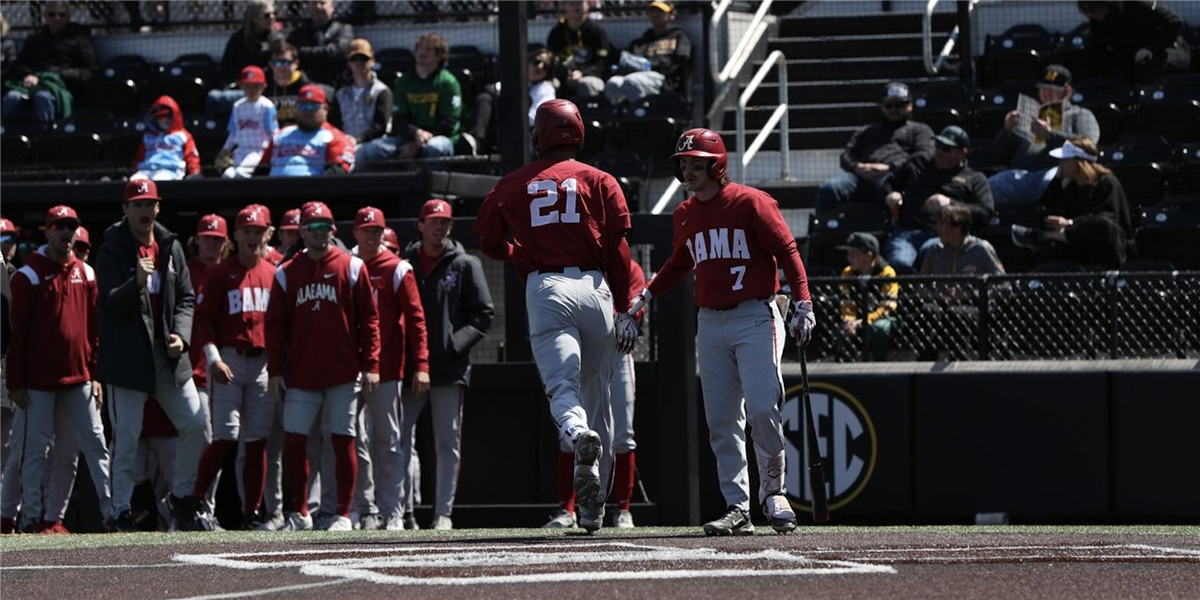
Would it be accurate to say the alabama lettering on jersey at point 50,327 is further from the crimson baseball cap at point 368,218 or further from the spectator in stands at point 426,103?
the spectator in stands at point 426,103

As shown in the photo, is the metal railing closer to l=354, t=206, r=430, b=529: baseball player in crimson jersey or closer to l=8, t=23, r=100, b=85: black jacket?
l=354, t=206, r=430, b=529: baseball player in crimson jersey

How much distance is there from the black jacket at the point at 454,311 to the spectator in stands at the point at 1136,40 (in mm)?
6138

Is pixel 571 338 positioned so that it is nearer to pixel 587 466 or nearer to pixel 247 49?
pixel 587 466

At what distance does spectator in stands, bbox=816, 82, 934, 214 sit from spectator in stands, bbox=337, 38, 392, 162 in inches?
143

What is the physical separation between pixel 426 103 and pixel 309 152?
1.43 metres

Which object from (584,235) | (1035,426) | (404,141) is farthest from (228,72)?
(584,235)

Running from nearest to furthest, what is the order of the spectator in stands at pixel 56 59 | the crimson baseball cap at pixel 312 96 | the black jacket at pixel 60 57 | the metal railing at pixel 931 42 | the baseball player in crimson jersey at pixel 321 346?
the baseball player in crimson jersey at pixel 321 346 < the crimson baseball cap at pixel 312 96 < the metal railing at pixel 931 42 < the spectator in stands at pixel 56 59 < the black jacket at pixel 60 57

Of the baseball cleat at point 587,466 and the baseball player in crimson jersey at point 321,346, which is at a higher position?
the baseball player in crimson jersey at point 321,346

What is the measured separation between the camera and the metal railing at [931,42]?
15.7m

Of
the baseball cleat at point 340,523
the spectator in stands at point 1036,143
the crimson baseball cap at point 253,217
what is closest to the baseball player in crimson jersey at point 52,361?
the crimson baseball cap at point 253,217

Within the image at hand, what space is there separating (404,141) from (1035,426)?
5734mm

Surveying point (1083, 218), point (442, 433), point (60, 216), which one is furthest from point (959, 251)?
point (60, 216)

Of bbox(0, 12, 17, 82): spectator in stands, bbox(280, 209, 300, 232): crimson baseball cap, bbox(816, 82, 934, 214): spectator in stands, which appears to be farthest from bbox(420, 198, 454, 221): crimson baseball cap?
bbox(0, 12, 17, 82): spectator in stands

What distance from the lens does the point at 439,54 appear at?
14.8 m
